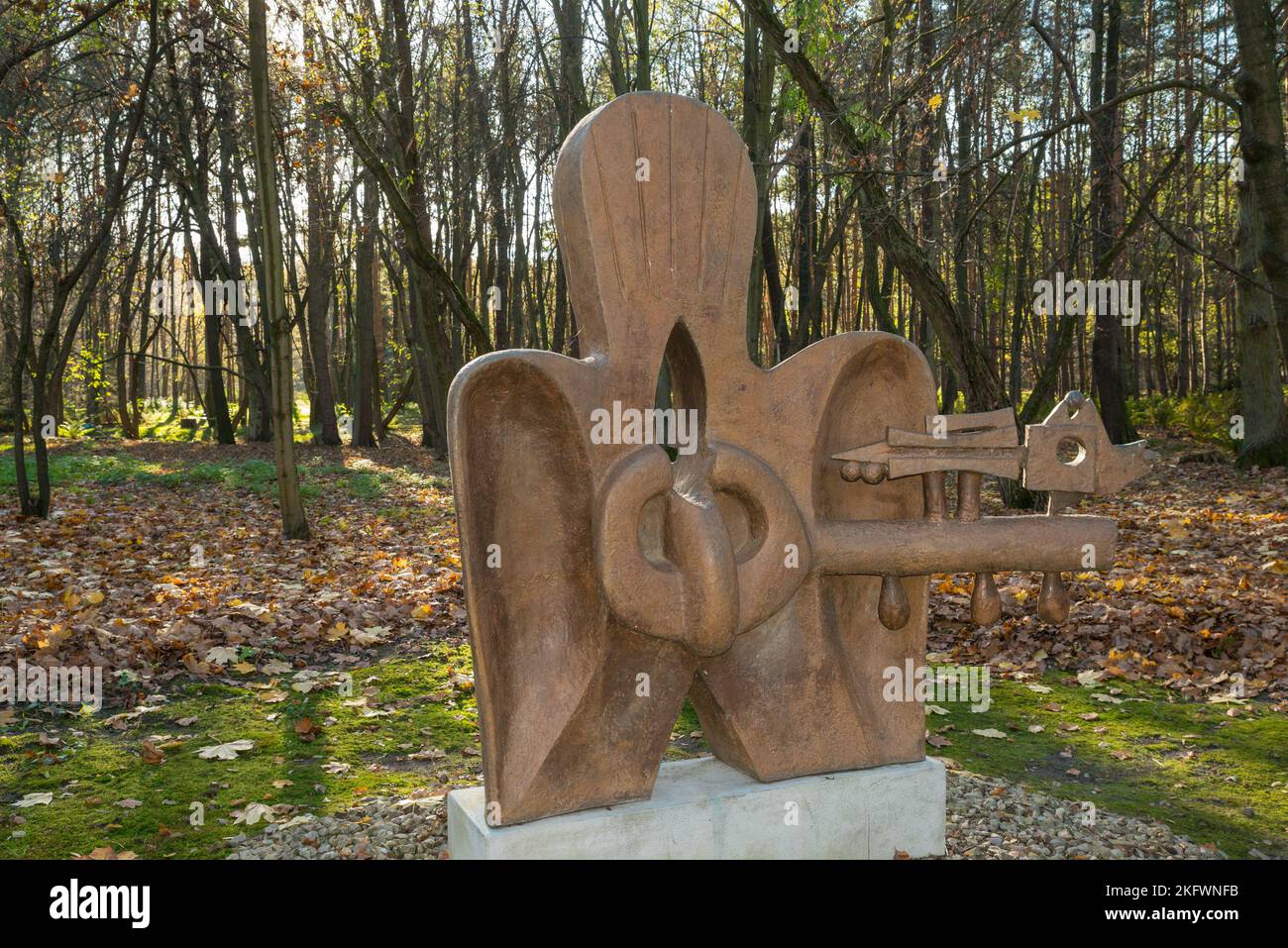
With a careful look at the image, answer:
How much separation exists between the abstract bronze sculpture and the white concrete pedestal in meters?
0.07

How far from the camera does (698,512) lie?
12.1ft

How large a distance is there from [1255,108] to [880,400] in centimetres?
530

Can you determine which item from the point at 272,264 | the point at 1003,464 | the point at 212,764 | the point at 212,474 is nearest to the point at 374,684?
the point at 212,764

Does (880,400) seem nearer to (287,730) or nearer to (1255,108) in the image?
(287,730)

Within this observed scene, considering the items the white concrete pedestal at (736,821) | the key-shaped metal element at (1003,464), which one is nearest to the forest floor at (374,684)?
the white concrete pedestal at (736,821)

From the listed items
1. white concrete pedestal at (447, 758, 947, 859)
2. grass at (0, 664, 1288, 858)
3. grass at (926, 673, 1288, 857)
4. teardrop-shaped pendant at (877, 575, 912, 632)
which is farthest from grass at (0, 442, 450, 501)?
teardrop-shaped pendant at (877, 575, 912, 632)

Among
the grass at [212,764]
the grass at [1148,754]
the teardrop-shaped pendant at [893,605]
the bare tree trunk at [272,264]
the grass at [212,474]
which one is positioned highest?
the bare tree trunk at [272,264]

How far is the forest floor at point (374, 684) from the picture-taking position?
4.54 meters

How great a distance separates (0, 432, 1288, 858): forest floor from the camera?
4.54 meters

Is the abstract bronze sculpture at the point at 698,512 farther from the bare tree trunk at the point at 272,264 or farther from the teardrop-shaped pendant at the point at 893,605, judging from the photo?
the bare tree trunk at the point at 272,264

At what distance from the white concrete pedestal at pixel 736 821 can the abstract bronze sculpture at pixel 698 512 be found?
7cm

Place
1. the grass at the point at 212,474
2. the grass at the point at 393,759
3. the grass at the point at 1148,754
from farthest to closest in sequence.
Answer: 1. the grass at the point at 212,474
2. the grass at the point at 1148,754
3. the grass at the point at 393,759

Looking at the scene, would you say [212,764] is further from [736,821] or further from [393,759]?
[736,821]

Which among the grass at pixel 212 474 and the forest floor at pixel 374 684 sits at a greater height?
the grass at pixel 212 474
